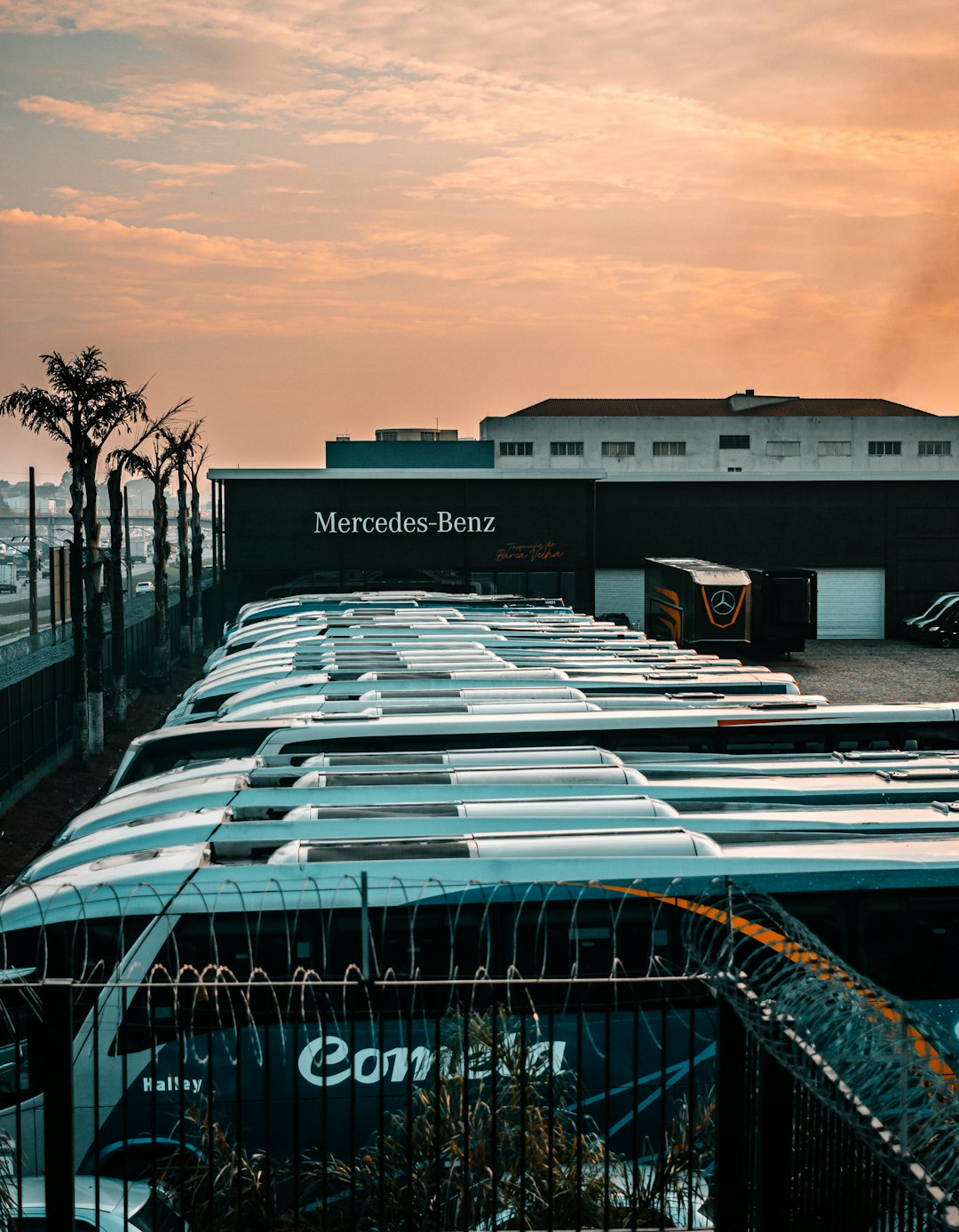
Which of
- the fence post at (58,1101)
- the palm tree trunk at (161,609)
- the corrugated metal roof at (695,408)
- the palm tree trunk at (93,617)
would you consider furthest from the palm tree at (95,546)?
the corrugated metal roof at (695,408)

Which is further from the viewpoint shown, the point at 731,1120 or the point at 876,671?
the point at 876,671

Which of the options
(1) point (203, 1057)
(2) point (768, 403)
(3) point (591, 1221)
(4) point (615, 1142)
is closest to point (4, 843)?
(1) point (203, 1057)

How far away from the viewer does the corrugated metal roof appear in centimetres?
10550

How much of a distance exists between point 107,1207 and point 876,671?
3466 centimetres

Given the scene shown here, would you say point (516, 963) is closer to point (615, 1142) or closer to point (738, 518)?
point (615, 1142)

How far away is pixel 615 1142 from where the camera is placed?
9.84m

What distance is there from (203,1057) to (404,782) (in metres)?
3.91

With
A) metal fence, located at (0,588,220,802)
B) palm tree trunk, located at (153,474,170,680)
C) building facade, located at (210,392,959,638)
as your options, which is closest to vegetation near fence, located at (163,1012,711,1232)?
metal fence, located at (0,588,220,802)

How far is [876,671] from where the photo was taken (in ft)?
128

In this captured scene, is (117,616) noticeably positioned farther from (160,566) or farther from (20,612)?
(20,612)

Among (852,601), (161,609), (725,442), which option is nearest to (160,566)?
(161,609)

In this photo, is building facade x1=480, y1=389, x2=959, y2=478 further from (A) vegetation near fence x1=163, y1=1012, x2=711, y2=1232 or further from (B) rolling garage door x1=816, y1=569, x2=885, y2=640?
(A) vegetation near fence x1=163, y1=1012, x2=711, y2=1232

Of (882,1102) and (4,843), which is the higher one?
(882,1102)

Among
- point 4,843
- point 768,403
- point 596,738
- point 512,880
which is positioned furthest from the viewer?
point 768,403
